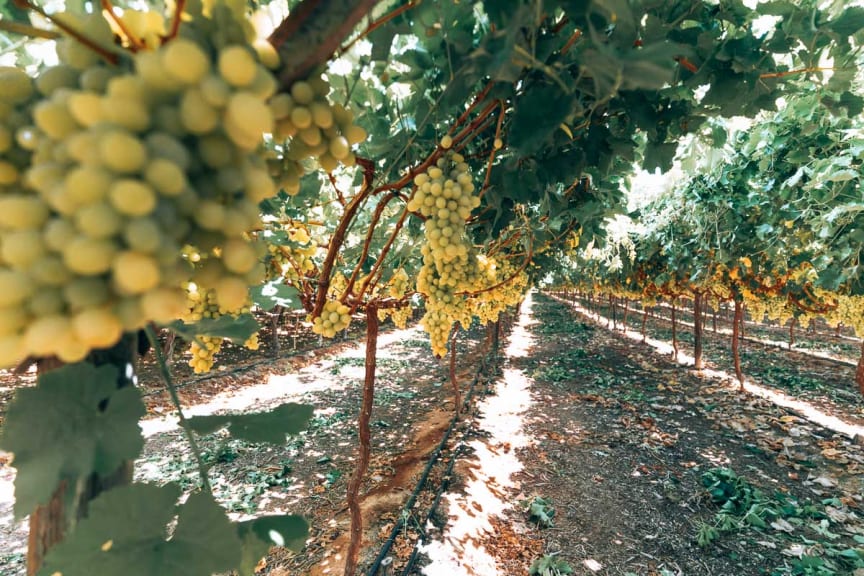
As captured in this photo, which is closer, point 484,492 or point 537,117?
point 537,117

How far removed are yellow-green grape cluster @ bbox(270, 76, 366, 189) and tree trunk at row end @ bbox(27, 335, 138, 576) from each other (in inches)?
17.9

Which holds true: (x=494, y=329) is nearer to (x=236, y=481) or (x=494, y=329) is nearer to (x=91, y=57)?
(x=236, y=481)

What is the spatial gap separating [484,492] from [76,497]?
5.44 meters

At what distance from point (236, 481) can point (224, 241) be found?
685cm

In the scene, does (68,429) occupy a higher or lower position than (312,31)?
lower

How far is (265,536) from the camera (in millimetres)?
887

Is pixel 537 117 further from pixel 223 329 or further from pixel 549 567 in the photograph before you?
pixel 549 567

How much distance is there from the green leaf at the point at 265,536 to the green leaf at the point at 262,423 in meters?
0.19

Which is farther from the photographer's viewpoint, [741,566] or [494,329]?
[494,329]

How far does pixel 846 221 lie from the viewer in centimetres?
397

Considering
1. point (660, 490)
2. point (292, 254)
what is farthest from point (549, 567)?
point (292, 254)

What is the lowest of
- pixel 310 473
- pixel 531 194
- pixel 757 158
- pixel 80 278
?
pixel 310 473

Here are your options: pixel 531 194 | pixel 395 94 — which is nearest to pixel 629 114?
pixel 531 194

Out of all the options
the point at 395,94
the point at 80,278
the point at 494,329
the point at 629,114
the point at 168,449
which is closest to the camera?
the point at 80,278
